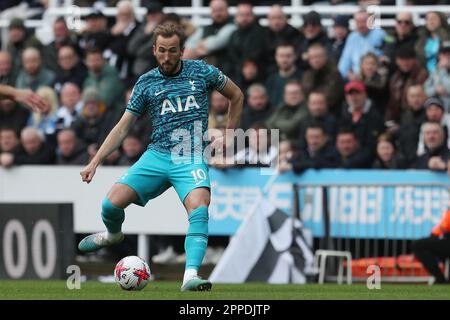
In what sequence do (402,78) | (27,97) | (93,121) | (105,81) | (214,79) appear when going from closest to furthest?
(27,97) < (214,79) < (402,78) < (93,121) < (105,81)

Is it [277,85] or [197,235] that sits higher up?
[277,85]

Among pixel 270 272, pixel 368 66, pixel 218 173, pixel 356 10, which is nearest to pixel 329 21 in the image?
pixel 356 10

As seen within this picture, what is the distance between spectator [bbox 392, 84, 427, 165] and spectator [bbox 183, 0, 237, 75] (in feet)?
11.1

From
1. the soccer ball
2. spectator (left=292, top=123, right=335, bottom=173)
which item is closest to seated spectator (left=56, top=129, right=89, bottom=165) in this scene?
spectator (left=292, top=123, right=335, bottom=173)

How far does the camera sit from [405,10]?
20.6 m

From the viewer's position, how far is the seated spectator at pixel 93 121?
21.2 meters

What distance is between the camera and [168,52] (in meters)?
12.9

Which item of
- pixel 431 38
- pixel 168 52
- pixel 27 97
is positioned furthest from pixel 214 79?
pixel 431 38

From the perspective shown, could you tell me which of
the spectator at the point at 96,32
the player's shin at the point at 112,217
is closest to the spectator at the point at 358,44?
the spectator at the point at 96,32

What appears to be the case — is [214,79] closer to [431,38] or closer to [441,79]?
[441,79]

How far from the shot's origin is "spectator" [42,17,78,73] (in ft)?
76.7

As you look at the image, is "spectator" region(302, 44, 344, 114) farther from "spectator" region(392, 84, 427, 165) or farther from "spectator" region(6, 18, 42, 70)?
"spectator" region(6, 18, 42, 70)

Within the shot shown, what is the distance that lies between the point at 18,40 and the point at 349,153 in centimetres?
747

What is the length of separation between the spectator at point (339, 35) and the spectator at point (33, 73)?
16.7 feet
